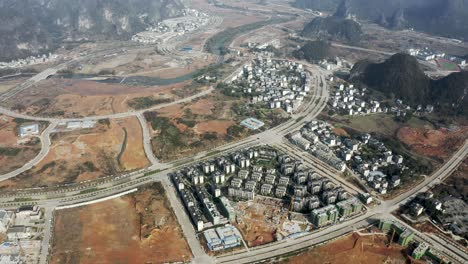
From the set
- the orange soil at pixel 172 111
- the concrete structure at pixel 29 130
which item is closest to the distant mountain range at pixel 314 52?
the orange soil at pixel 172 111

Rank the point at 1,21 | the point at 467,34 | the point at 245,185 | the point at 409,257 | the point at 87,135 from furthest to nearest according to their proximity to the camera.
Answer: the point at 467,34, the point at 1,21, the point at 87,135, the point at 245,185, the point at 409,257

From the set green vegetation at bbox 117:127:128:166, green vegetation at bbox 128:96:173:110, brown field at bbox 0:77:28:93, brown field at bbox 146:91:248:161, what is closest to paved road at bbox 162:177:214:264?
brown field at bbox 146:91:248:161

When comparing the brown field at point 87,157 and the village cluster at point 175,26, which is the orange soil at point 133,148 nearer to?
the brown field at point 87,157

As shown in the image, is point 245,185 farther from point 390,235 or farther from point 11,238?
point 11,238

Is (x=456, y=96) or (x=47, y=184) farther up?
(x=456, y=96)

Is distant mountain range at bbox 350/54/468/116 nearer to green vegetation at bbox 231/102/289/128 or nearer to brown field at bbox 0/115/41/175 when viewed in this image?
green vegetation at bbox 231/102/289/128

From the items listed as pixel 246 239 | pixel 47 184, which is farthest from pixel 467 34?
pixel 47 184

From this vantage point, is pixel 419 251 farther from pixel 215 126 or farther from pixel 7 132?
pixel 7 132
